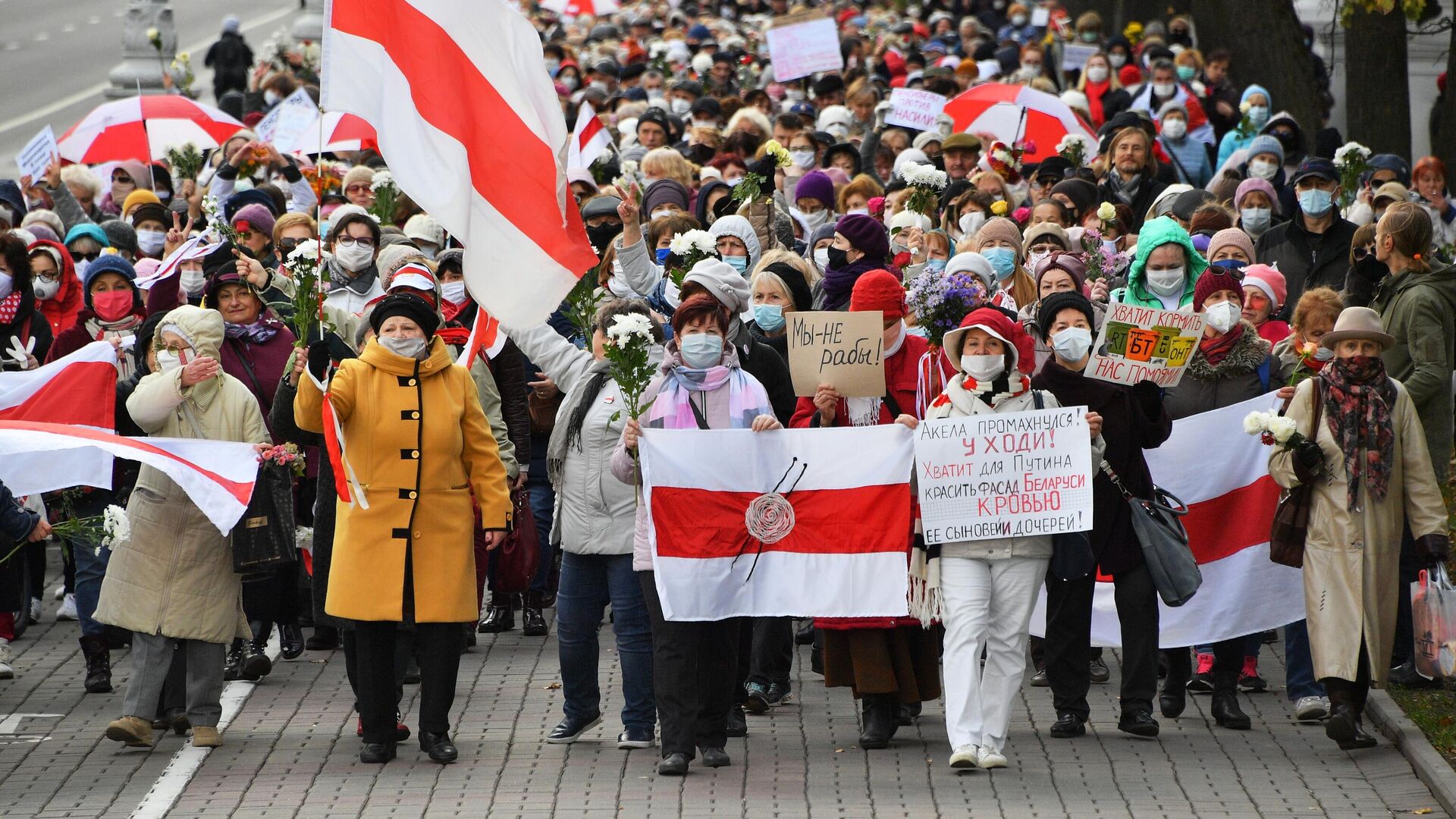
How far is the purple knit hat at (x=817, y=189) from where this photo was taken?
47.3ft

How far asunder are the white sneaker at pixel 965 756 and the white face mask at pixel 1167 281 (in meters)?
2.97

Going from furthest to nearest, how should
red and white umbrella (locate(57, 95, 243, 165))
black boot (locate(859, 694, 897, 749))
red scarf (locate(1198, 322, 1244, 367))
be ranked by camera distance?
red and white umbrella (locate(57, 95, 243, 165)) → red scarf (locate(1198, 322, 1244, 367)) → black boot (locate(859, 694, 897, 749))

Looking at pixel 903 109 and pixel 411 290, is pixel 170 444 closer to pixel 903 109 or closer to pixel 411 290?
pixel 411 290

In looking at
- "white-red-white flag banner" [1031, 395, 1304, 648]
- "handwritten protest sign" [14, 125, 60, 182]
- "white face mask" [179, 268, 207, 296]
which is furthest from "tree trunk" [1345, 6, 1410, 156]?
"white face mask" [179, 268, 207, 296]

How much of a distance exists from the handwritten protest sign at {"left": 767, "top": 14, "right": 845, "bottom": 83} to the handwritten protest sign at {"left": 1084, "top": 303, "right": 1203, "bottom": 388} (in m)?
14.4

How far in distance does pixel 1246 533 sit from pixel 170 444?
16.2 ft

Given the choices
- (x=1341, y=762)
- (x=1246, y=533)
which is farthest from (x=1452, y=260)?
(x=1341, y=762)

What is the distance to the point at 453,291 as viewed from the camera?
1109 centimetres

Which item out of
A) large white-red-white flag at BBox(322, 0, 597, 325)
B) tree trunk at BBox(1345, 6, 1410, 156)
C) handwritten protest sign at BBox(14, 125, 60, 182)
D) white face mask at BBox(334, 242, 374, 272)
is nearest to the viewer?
large white-red-white flag at BBox(322, 0, 597, 325)

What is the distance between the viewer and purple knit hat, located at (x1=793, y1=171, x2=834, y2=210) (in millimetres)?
14406

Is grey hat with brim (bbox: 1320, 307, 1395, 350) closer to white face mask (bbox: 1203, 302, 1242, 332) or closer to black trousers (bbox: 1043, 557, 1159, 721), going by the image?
white face mask (bbox: 1203, 302, 1242, 332)

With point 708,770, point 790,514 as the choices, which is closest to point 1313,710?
point 790,514

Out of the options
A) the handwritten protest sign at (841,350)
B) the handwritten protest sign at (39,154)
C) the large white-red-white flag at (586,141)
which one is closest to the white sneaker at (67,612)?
the handwritten protest sign at (841,350)

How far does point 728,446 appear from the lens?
8352 millimetres
